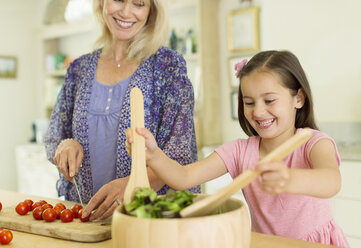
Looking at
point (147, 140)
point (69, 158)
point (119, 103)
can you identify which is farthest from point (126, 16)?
point (147, 140)

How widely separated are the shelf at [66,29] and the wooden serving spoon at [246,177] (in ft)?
13.6

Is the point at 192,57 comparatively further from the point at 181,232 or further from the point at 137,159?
the point at 181,232

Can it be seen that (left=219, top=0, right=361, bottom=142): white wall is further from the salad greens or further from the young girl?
the salad greens

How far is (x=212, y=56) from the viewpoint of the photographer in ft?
12.7

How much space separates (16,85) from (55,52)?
655mm

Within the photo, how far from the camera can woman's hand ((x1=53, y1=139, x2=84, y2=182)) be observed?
4.82 feet

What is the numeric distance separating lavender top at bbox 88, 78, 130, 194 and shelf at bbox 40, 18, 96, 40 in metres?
3.20

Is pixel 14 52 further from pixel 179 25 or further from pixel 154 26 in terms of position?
pixel 154 26

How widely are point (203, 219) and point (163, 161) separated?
475mm

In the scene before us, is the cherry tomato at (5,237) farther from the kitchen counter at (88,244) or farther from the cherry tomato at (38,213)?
the cherry tomato at (38,213)

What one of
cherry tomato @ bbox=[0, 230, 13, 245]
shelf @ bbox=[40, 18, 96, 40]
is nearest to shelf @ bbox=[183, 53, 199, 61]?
shelf @ bbox=[40, 18, 96, 40]

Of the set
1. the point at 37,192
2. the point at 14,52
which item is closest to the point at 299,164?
the point at 37,192

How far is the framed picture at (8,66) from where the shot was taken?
17.9ft

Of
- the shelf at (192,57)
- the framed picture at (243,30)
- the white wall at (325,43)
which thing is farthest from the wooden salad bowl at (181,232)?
the shelf at (192,57)
